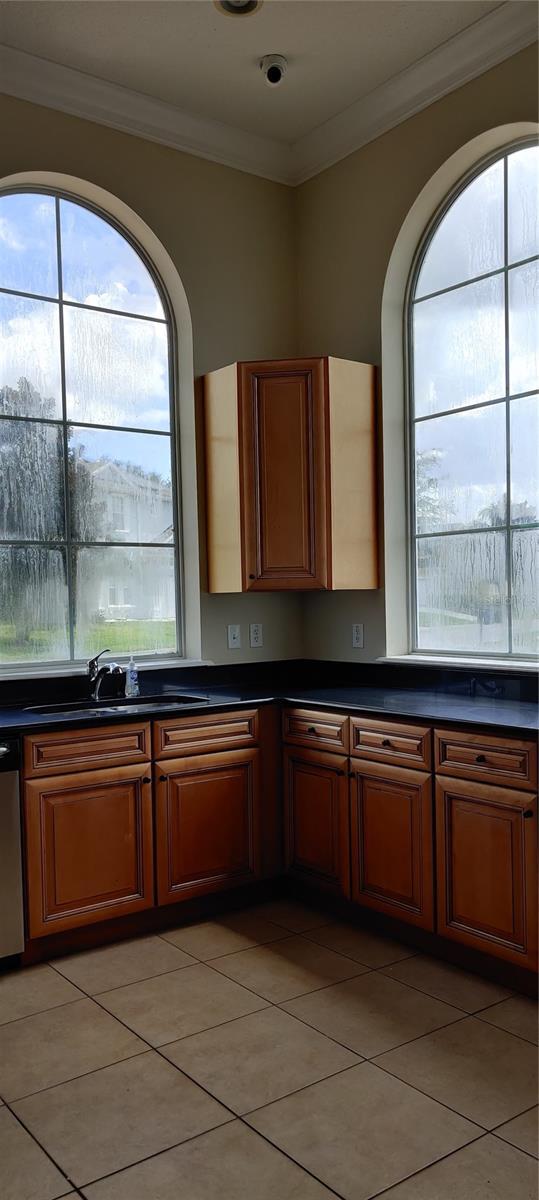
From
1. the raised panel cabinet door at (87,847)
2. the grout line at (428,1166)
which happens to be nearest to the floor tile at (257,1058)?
the grout line at (428,1166)

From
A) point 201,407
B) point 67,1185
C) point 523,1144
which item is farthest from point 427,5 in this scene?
point 67,1185

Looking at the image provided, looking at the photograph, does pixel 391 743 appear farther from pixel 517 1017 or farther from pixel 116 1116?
pixel 116 1116

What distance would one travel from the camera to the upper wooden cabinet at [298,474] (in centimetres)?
367

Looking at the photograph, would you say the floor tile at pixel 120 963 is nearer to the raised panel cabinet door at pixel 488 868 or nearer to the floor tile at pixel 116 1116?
the floor tile at pixel 116 1116

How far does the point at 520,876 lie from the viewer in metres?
2.63

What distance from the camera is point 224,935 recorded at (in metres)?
3.23

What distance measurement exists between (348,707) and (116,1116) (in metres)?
1.58

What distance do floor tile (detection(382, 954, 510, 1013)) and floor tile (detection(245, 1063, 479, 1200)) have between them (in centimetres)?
51

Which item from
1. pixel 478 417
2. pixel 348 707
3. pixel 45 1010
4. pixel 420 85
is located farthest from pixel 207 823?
pixel 420 85

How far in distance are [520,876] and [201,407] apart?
2.43 m

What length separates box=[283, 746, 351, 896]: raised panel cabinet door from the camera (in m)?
3.32

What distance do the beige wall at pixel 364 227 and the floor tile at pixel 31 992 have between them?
73.4 inches

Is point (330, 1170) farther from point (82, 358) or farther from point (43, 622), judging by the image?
point (82, 358)

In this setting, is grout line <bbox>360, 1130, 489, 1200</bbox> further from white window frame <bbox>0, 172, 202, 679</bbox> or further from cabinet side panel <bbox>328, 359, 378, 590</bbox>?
white window frame <bbox>0, 172, 202, 679</bbox>
